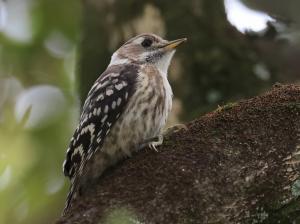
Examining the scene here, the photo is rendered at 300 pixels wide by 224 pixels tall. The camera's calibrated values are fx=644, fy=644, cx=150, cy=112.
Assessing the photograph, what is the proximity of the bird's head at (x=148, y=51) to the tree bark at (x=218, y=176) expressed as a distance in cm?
147

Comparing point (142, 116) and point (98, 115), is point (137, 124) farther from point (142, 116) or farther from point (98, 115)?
point (98, 115)

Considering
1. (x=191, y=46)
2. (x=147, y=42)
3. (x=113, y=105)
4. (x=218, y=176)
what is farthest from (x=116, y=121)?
(x=191, y=46)

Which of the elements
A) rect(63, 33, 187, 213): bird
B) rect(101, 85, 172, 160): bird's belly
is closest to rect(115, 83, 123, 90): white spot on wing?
rect(63, 33, 187, 213): bird

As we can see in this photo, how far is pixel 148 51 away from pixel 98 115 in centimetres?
93

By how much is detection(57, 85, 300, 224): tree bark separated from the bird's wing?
603 millimetres

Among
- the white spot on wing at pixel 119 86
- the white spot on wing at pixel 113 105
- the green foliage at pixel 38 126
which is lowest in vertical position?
the green foliage at pixel 38 126

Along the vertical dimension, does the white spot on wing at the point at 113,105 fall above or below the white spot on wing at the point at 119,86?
below

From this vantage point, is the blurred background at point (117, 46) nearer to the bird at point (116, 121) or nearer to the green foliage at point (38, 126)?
the green foliage at point (38, 126)

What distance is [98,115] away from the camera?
147 inches

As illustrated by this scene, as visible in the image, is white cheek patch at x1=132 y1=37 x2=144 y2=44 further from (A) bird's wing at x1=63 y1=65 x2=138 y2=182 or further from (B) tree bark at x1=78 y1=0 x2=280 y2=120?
(A) bird's wing at x1=63 y1=65 x2=138 y2=182

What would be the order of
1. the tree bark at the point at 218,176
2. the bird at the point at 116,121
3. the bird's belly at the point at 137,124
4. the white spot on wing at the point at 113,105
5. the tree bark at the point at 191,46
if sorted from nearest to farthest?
the tree bark at the point at 218,176
the bird at the point at 116,121
the bird's belly at the point at 137,124
the white spot on wing at the point at 113,105
the tree bark at the point at 191,46

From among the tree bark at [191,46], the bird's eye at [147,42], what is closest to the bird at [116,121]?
the bird's eye at [147,42]

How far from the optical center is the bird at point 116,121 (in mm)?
3482

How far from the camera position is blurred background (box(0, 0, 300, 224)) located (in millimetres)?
4520
